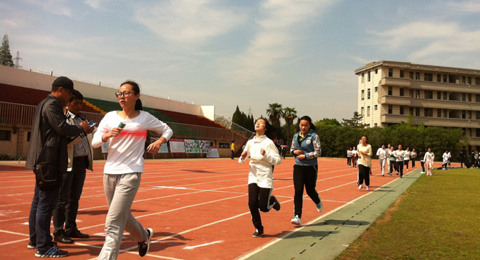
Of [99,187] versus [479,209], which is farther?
[99,187]

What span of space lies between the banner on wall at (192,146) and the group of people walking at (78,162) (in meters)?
38.2

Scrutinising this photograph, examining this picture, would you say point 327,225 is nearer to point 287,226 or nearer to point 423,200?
point 287,226

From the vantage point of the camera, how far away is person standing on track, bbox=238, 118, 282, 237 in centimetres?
645

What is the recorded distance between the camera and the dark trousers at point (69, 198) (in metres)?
5.83

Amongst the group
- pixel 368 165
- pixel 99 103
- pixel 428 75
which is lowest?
pixel 368 165

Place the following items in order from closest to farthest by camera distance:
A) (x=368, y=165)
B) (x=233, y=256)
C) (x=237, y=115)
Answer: (x=233, y=256) → (x=368, y=165) → (x=237, y=115)

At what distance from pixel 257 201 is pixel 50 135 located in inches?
124

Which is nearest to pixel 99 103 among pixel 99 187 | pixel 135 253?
pixel 99 187

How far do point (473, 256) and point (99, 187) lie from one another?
1081 centimetres

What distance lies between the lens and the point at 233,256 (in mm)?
5234

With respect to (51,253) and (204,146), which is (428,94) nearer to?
(204,146)

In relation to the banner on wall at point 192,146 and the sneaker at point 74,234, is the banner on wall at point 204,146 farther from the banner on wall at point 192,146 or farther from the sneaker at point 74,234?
the sneaker at point 74,234

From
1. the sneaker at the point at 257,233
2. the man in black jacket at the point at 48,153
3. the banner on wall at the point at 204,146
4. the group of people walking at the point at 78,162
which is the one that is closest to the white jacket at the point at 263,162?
the sneaker at the point at 257,233

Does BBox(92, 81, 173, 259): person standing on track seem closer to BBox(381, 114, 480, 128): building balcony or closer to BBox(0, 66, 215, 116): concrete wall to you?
BBox(0, 66, 215, 116): concrete wall
